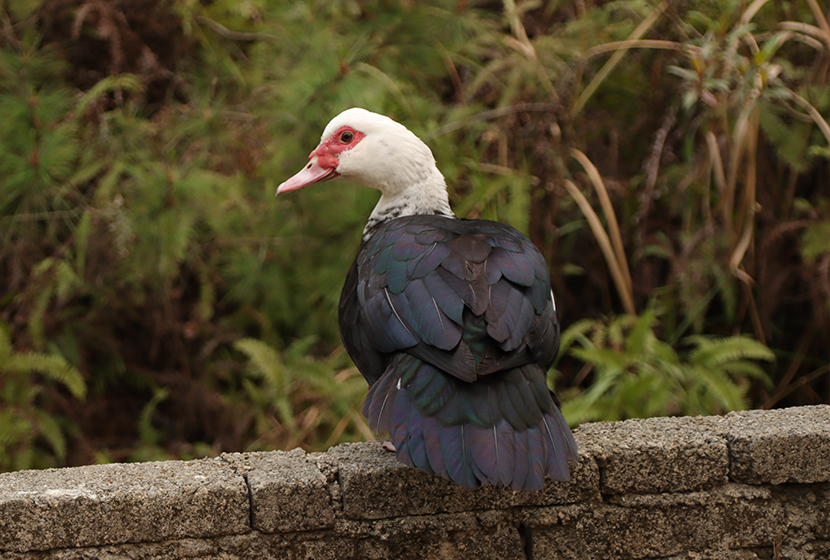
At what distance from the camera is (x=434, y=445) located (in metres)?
1.96

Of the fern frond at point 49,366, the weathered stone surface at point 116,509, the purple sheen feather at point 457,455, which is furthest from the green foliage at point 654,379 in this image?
the fern frond at point 49,366

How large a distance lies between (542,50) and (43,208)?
123 inches

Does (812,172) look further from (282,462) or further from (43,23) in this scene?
(43,23)

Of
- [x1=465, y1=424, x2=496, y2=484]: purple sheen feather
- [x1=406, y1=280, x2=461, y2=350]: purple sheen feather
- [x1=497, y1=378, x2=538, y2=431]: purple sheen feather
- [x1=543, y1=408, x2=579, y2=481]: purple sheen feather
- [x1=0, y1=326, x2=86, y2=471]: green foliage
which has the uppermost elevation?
[x1=406, y1=280, x2=461, y2=350]: purple sheen feather

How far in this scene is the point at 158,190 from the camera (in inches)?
191

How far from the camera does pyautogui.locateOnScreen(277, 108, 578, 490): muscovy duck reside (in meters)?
1.96

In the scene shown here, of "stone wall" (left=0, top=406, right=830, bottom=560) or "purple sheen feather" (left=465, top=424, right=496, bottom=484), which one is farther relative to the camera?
"stone wall" (left=0, top=406, right=830, bottom=560)

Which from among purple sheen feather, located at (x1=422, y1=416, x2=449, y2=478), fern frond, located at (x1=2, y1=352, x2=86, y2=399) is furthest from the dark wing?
fern frond, located at (x1=2, y1=352, x2=86, y2=399)

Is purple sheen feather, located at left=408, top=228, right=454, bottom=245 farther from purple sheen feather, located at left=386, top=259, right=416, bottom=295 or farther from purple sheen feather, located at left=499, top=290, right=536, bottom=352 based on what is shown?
purple sheen feather, located at left=499, top=290, right=536, bottom=352

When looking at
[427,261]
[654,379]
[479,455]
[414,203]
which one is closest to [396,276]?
[427,261]

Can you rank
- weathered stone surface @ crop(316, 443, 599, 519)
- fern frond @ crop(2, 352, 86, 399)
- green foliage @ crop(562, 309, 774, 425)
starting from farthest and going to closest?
1. fern frond @ crop(2, 352, 86, 399)
2. green foliage @ crop(562, 309, 774, 425)
3. weathered stone surface @ crop(316, 443, 599, 519)

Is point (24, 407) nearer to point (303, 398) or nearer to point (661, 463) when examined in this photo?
point (303, 398)

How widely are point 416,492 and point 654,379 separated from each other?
1946 millimetres

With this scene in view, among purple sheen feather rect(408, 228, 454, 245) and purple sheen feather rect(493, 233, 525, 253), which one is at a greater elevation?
purple sheen feather rect(493, 233, 525, 253)
